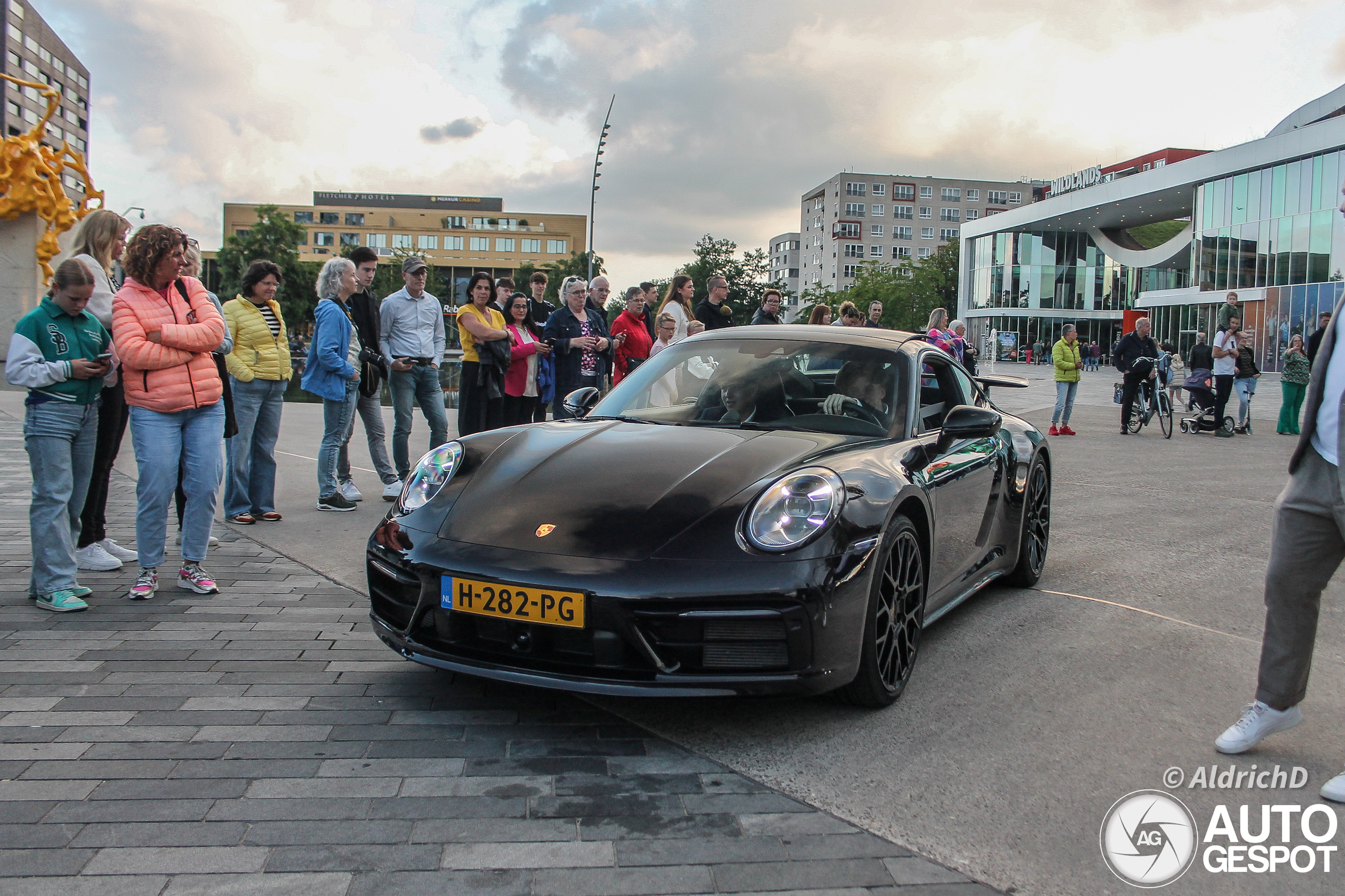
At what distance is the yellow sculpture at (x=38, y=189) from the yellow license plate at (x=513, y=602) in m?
25.3

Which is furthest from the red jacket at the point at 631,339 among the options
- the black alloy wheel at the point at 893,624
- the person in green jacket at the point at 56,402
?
the black alloy wheel at the point at 893,624

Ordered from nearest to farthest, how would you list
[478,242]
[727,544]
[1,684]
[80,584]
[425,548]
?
[727,544]
[425,548]
[1,684]
[80,584]
[478,242]

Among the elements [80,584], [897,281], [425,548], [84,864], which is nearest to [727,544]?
[425,548]

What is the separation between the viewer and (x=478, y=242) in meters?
124

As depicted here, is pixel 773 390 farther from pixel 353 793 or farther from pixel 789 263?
pixel 789 263

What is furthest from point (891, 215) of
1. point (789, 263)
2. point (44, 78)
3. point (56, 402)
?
point (56, 402)

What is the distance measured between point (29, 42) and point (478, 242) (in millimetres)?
48300

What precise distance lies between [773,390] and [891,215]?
425 feet

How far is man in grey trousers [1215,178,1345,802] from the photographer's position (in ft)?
9.50

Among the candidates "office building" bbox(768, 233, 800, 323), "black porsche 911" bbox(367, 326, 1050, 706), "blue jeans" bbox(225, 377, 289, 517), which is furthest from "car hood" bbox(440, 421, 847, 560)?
"office building" bbox(768, 233, 800, 323)

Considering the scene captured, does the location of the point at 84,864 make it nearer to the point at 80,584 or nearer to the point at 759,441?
the point at 759,441

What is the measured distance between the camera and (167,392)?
4641 millimetres

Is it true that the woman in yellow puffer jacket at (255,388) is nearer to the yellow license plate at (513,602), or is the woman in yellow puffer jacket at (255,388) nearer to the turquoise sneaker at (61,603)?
the turquoise sneaker at (61,603)

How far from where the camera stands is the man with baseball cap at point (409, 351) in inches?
309
